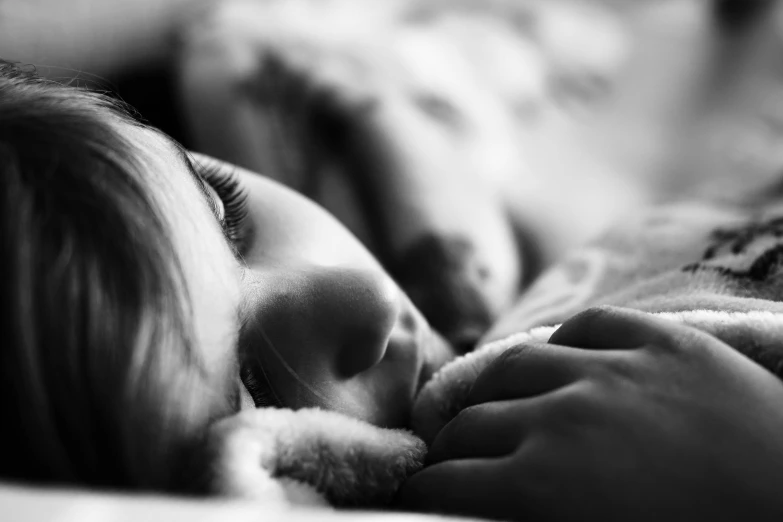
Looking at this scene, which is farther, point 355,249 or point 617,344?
point 355,249

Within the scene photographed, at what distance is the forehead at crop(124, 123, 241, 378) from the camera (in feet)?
1.20

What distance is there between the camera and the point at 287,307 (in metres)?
0.46

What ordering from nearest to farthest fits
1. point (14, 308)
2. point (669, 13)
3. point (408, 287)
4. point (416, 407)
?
point (14, 308) < point (416, 407) < point (408, 287) < point (669, 13)

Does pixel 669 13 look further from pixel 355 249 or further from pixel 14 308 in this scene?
pixel 14 308

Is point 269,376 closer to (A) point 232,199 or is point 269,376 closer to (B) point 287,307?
(B) point 287,307

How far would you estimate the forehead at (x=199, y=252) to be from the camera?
1.20 ft

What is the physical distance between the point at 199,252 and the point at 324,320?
11cm

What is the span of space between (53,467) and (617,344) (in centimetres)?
29

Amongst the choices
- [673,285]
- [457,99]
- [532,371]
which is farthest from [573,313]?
[457,99]

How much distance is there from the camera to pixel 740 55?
1061 mm

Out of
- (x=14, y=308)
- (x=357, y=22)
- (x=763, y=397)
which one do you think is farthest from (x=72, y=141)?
(x=357, y=22)

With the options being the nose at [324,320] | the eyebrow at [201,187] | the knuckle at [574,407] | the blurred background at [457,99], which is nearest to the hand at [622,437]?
the knuckle at [574,407]

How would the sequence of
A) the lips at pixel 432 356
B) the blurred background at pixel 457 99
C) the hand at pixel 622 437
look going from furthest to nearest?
the blurred background at pixel 457 99 < the lips at pixel 432 356 < the hand at pixel 622 437

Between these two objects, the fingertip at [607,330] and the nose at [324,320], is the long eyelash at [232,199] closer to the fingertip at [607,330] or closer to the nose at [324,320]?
the nose at [324,320]
